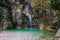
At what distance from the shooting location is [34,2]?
21.0 m

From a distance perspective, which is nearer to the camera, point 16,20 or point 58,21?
point 58,21

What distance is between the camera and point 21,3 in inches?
907

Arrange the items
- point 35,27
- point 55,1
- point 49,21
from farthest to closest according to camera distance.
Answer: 1. point 35,27
2. point 49,21
3. point 55,1

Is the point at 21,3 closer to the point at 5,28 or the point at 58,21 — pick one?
the point at 5,28

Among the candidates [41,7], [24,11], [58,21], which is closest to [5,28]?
[24,11]

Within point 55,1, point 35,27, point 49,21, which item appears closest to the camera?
point 55,1

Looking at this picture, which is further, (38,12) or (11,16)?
(11,16)

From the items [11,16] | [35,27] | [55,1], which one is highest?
[55,1]

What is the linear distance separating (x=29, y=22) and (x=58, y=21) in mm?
4903

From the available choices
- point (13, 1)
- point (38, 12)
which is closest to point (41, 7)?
point (38, 12)

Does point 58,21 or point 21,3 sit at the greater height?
point 21,3

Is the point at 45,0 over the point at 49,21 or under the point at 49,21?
over

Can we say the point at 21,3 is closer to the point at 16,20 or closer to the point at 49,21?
the point at 16,20

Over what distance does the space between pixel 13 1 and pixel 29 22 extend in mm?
3802
